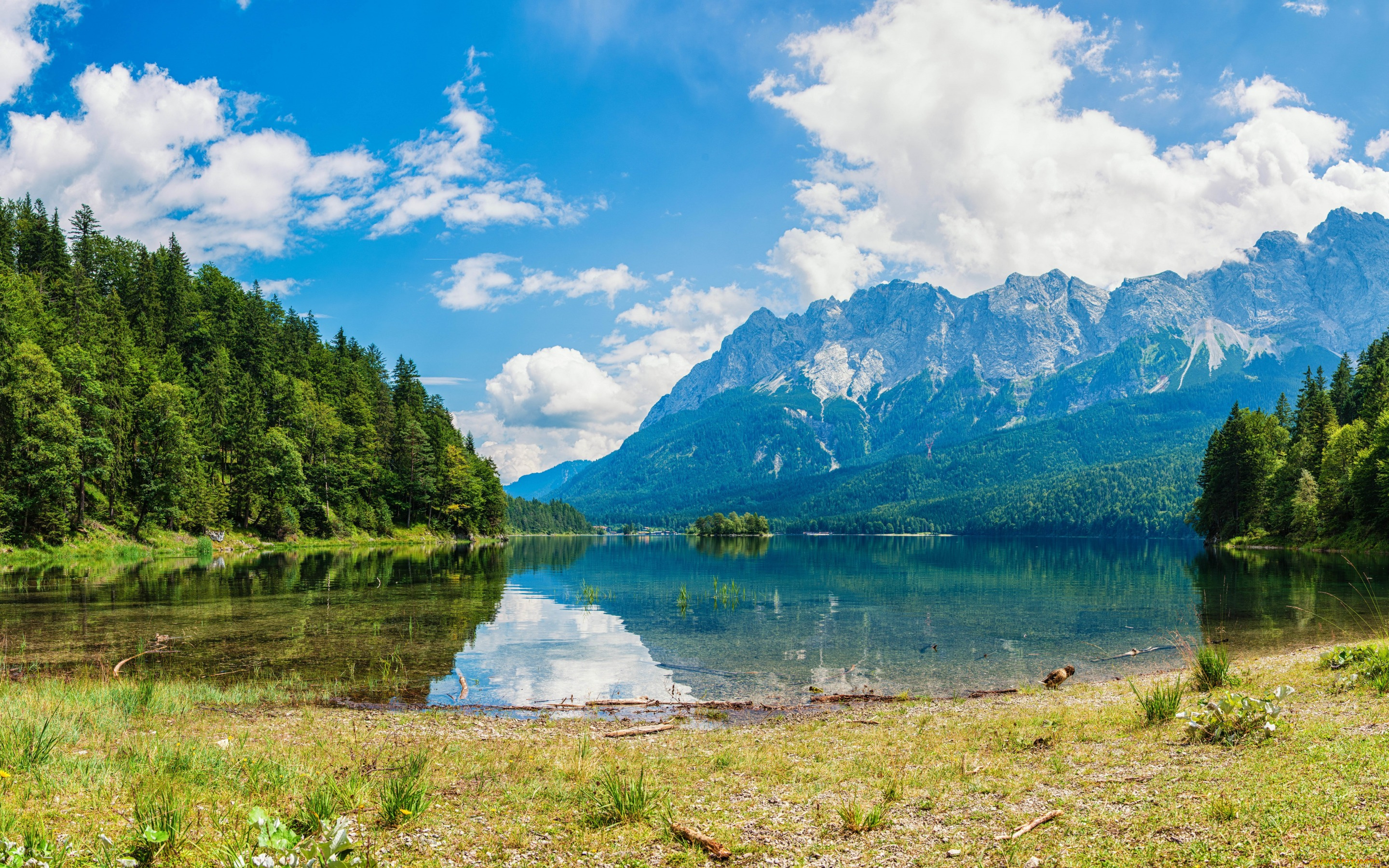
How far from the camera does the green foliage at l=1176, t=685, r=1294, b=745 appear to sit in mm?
11883

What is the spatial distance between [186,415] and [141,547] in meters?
19.1

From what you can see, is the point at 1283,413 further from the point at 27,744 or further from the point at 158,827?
the point at 27,744

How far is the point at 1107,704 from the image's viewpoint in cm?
1819

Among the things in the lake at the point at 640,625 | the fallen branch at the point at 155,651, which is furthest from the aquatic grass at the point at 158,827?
the fallen branch at the point at 155,651

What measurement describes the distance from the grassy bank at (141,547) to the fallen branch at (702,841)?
69659 millimetres

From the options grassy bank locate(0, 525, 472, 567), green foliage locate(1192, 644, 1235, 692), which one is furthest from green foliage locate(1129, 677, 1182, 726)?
grassy bank locate(0, 525, 472, 567)

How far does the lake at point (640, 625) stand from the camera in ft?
80.3

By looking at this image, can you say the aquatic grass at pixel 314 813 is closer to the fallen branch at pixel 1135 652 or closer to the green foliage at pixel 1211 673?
the green foliage at pixel 1211 673

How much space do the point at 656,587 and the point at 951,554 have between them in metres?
83.4

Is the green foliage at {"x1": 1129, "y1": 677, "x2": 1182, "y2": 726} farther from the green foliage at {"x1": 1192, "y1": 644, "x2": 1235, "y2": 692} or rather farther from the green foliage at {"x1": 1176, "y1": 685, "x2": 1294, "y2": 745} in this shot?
the green foliage at {"x1": 1192, "y1": 644, "x2": 1235, "y2": 692}

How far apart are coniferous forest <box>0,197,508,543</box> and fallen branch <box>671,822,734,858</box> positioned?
70779 mm

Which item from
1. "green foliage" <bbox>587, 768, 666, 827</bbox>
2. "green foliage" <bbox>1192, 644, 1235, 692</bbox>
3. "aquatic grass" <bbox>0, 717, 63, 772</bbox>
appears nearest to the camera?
"green foliage" <bbox>587, 768, 666, 827</bbox>

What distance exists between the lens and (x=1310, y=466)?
90.1 m

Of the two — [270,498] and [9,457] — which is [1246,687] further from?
[270,498]
